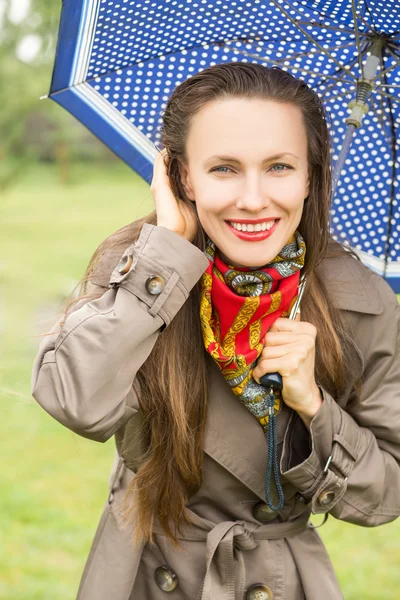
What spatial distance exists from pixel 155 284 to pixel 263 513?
70cm

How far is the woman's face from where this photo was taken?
2156 mm

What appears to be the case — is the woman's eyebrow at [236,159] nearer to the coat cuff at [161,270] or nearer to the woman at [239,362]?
the woman at [239,362]

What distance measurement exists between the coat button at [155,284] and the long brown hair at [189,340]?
22cm

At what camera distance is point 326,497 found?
2188mm

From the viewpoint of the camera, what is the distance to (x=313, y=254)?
2357 millimetres

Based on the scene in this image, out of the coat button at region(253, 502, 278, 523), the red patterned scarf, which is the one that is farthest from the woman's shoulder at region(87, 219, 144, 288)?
the coat button at region(253, 502, 278, 523)

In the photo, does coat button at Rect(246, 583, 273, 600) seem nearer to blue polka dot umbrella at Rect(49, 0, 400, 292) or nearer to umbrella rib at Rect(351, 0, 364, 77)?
blue polka dot umbrella at Rect(49, 0, 400, 292)

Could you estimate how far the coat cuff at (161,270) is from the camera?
210 cm

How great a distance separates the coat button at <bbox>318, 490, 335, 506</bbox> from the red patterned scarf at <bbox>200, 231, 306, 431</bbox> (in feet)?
0.79

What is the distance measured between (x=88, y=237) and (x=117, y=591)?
10.3 m

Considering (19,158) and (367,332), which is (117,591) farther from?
(19,158)

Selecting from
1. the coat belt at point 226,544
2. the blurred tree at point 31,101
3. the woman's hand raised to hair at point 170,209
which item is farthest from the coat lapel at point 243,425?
the blurred tree at point 31,101

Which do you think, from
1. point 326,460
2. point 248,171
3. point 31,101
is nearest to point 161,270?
point 248,171

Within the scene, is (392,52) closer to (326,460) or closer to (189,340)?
(189,340)
